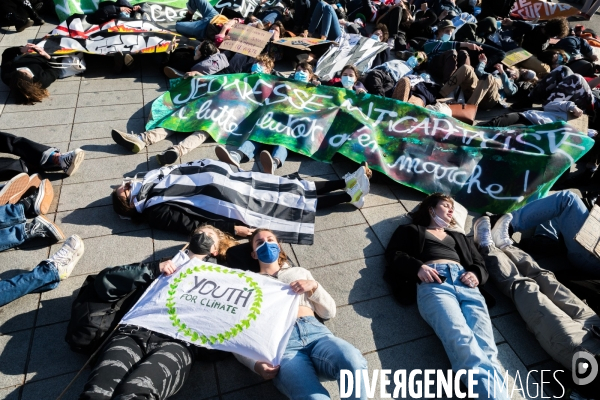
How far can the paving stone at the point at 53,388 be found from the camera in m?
3.23

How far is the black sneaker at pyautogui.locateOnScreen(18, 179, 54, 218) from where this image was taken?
15.3ft

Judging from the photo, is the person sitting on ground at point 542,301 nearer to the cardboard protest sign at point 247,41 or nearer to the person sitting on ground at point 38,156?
the person sitting on ground at point 38,156

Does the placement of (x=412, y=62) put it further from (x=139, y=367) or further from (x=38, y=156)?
(x=139, y=367)

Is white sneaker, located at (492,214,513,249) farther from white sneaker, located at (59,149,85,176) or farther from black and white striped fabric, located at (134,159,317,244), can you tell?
white sneaker, located at (59,149,85,176)

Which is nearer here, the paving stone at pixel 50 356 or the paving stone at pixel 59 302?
the paving stone at pixel 50 356

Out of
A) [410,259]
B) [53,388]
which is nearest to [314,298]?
[410,259]

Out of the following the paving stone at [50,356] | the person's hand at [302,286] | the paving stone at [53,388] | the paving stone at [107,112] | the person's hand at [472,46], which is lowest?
the paving stone at [107,112]

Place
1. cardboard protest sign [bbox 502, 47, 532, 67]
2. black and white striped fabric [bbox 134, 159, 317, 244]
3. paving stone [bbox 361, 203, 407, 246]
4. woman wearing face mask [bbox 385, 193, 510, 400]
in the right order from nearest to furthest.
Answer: woman wearing face mask [bbox 385, 193, 510, 400]
black and white striped fabric [bbox 134, 159, 317, 244]
paving stone [bbox 361, 203, 407, 246]
cardboard protest sign [bbox 502, 47, 532, 67]

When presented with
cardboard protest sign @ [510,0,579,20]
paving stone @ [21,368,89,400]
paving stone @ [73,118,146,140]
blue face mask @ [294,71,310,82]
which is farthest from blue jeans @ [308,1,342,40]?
paving stone @ [21,368,89,400]

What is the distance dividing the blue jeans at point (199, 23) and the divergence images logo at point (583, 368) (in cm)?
825

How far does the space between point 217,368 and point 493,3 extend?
11.6m

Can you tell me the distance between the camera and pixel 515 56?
8.39 metres

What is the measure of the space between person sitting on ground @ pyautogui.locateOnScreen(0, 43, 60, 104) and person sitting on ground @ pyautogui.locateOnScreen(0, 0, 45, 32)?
2.54 meters

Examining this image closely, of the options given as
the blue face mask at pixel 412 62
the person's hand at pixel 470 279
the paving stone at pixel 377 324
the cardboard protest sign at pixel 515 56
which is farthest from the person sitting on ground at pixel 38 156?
the cardboard protest sign at pixel 515 56
